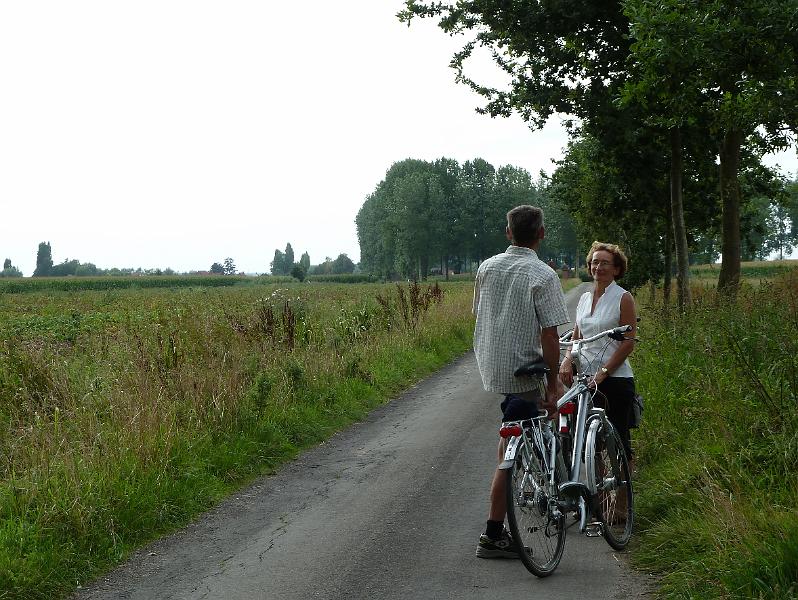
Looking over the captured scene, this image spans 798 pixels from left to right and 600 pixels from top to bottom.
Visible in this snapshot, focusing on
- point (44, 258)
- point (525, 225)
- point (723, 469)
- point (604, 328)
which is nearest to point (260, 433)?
Result: point (604, 328)

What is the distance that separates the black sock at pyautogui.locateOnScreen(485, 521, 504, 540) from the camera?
17.8ft

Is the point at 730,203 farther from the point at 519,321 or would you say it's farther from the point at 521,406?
the point at 521,406

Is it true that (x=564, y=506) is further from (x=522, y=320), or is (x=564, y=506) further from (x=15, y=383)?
(x=15, y=383)

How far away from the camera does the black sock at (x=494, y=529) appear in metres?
5.44

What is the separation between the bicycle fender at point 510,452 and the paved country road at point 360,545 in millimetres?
739

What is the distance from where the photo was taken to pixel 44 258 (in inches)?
6467

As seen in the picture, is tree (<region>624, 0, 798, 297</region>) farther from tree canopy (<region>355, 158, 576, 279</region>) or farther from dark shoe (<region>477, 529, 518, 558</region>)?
tree canopy (<region>355, 158, 576, 279</region>)

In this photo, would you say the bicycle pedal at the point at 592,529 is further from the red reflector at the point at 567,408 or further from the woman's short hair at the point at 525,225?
the woman's short hair at the point at 525,225

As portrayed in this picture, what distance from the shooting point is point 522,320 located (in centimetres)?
526

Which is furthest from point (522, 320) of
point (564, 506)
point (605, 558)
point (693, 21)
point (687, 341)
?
point (693, 21)

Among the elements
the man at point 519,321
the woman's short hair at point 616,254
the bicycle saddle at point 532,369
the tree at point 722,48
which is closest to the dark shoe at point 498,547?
the man at point 519,321

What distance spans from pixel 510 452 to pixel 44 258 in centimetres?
17406

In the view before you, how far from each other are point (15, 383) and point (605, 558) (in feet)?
21.5

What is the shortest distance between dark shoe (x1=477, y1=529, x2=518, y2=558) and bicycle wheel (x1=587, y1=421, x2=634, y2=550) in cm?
60
